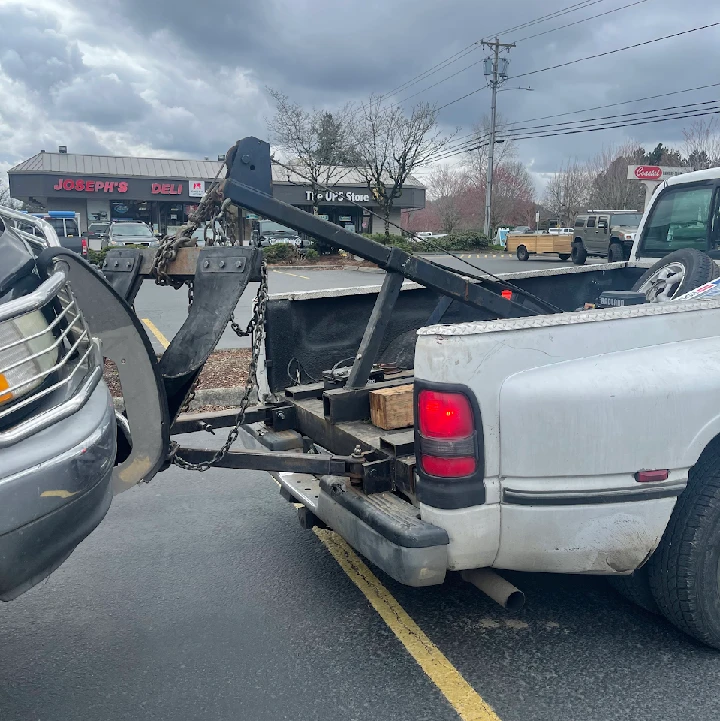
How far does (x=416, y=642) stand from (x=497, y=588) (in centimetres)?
52

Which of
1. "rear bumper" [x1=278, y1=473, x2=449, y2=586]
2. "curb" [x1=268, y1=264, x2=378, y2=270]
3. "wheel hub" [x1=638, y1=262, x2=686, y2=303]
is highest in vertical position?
"wheel hub" [x1=638, y1=262, x2=686, y2=303]

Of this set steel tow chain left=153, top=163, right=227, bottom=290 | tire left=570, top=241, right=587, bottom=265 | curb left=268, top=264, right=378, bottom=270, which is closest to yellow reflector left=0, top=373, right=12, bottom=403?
steel tow chain left=153, top=163, right=227, bottom=290

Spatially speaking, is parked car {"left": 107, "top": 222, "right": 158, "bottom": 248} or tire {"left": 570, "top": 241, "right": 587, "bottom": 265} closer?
parked car {"left": 107, "top": 222, "right": 158, "bottom": 248}

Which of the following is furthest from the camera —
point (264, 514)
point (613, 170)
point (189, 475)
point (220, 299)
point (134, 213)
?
point (613, 170)

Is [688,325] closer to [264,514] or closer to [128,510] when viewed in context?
[264,514]

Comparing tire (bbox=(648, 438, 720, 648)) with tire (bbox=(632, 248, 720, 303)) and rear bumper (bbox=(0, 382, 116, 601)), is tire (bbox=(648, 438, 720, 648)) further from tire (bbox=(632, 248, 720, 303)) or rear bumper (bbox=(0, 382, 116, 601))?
rear bumper (bbox=(0, 382, 116, 601))

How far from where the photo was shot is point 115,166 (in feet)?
153

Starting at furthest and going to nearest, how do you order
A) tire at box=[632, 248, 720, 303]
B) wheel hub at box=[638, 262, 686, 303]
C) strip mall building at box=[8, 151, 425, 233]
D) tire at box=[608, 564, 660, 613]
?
strip mall building at box=[8, 151, 425, 233] → wheel hub at box=[638, 262, 686, 303] → tire at box=[632, 248, 720, 303] → tire at box=[608, 564, 660, 613]

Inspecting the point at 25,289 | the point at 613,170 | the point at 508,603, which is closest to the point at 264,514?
the point at 508,603

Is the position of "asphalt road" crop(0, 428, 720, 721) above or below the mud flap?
below

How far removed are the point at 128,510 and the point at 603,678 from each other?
3.18 m

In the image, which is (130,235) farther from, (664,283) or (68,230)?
(664,283)

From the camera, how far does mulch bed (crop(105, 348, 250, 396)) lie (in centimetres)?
782

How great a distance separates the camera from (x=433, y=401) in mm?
2758
